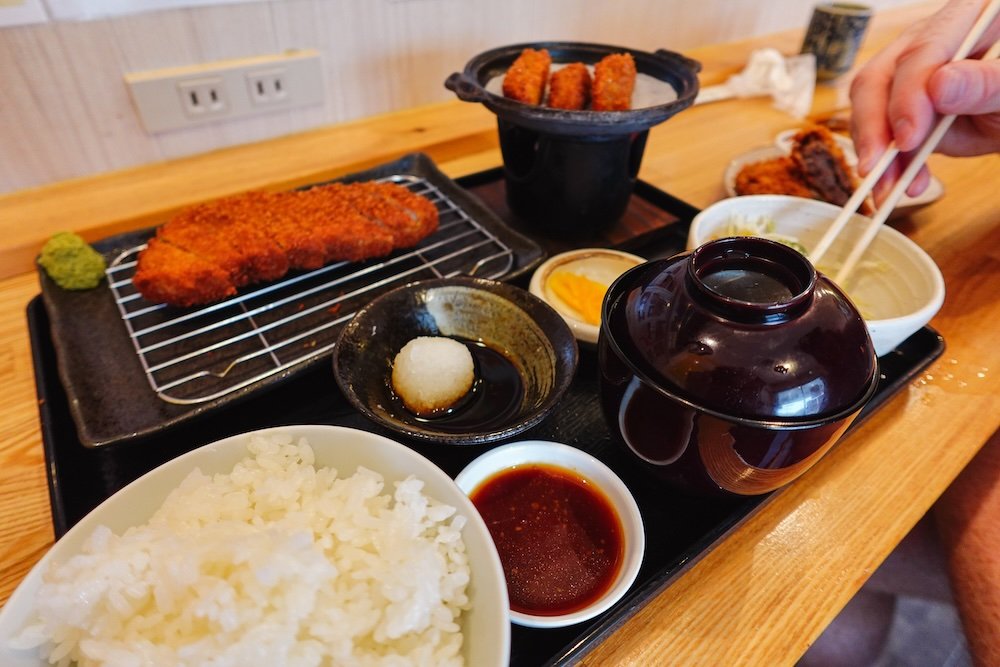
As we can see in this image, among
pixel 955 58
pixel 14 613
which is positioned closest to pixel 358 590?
pixel 14 613

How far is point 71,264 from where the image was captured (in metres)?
1.34

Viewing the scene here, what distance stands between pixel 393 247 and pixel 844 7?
2533 mm

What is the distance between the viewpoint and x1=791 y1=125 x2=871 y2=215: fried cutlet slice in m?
1.69

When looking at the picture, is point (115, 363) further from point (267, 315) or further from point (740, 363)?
point (740, 363)

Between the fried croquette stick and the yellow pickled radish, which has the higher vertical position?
the fried croquette stick

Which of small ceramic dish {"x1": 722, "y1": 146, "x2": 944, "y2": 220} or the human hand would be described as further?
small ceramic dish {"x1": 722, "y1": 146, "x2": 944, "y2": 220}

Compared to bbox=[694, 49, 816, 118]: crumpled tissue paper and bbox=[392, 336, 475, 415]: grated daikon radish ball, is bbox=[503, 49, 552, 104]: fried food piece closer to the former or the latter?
bbox=[392, 336, 475, 415]: grated daikon radish ball

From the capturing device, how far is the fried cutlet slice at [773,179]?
1711mm

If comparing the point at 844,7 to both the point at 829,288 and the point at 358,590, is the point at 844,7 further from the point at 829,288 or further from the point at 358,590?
the point at 358,590

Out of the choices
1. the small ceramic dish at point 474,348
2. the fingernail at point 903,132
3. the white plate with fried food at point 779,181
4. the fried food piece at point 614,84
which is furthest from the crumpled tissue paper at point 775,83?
the small ceramic dish at point 474,348

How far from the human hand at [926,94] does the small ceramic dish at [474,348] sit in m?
0.92

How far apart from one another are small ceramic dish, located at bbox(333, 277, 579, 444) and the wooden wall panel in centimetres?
115

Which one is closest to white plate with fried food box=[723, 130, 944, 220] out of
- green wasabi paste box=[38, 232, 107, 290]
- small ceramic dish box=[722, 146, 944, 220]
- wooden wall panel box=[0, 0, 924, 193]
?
small ceramic dish box=[722, 146, 944, 220]

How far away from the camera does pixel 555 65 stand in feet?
5.68
